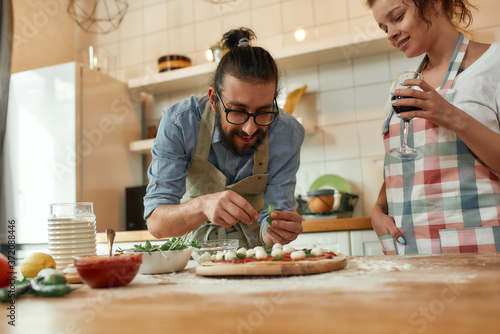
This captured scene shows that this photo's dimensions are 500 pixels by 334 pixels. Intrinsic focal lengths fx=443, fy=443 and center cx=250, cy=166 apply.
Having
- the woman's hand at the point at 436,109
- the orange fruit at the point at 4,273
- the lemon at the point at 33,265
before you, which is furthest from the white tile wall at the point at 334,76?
the orange fruit at the point at 4,273

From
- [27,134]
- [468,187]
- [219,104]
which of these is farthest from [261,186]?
[27,134]

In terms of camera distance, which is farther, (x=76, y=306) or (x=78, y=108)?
(x=78, y=108)

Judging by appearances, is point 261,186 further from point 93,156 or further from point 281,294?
point 93,156

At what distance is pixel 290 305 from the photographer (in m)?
0.59

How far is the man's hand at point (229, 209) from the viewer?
1085mm

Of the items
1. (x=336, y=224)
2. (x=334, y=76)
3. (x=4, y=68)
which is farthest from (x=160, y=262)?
(x=4, y=68)

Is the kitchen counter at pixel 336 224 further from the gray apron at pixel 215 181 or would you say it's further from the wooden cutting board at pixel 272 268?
the wooden cutting board at pixel 272 268

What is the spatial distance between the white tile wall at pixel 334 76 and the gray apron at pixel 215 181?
1267 millimetres

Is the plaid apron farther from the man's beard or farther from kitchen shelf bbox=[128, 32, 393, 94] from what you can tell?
kitchen shelf bbox=[128, 32, 393, 94]

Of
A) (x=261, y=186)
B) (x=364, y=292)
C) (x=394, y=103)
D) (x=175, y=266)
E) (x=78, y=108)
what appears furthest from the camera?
(x=78, y=108)

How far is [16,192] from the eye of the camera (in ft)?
9.61

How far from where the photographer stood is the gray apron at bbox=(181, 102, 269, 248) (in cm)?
150

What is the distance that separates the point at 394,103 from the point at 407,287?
0.77 m

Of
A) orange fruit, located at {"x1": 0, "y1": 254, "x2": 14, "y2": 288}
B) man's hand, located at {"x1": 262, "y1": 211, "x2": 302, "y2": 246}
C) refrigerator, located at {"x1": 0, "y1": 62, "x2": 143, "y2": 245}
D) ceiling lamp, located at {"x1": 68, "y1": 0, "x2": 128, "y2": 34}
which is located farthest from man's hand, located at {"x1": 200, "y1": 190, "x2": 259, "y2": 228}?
ceiling lamp, located at {"x1": 68, "y1": 0, "x2": 128, "y2": 34}
